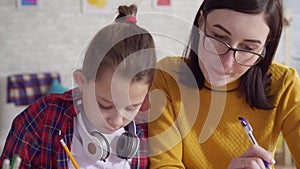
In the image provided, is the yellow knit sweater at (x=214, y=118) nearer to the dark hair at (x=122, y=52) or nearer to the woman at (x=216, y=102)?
the woman at (x=216, y=102)

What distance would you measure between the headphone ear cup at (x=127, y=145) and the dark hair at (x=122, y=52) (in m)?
0.12

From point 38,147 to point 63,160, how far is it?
66 millimetres

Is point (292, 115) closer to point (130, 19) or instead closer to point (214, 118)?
point (214, 118)

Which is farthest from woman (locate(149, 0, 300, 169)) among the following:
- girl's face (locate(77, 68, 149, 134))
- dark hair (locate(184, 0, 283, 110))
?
girl's face (locate(77, 68, 149, 134))

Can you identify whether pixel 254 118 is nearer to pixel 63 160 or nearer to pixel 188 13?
pixel 63 160

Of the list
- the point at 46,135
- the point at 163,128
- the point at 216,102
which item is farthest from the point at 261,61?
the point at 46,135

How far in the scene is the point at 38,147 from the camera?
102cm

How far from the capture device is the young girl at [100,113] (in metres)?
0.92

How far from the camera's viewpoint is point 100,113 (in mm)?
941

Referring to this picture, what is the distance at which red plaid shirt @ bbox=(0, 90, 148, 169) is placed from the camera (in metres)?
1.01

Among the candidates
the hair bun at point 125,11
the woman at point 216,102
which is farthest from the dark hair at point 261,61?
the hair bun at point 125,11

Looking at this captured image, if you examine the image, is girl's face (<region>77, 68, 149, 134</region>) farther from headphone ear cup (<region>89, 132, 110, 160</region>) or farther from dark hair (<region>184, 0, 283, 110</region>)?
dark hair (<region>184, 0, 283, 110</region>)

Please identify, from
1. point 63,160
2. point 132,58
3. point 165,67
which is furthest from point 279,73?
point 63,160

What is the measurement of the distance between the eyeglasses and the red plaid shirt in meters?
0.21
